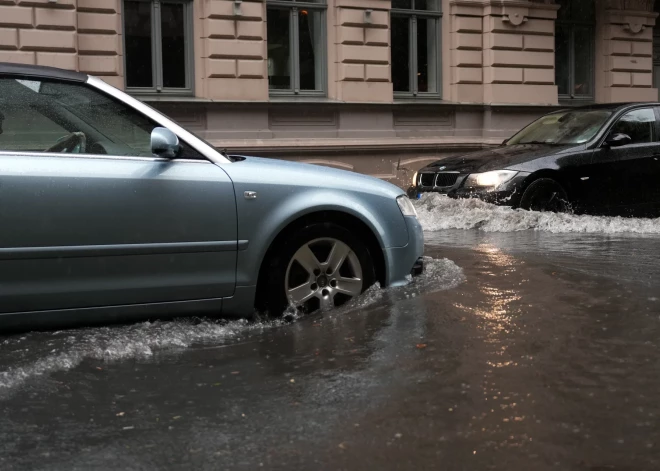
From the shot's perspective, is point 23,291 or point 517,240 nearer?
point 23,291

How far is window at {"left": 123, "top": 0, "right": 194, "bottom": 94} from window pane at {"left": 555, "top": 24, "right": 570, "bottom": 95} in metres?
8.46

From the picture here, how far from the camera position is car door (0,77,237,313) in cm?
498

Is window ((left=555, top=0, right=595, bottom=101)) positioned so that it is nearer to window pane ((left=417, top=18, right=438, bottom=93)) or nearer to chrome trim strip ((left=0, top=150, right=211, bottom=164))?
window pane ((left=417, top=18, right=438, bottom=93))

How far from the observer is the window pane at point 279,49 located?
17797 mm

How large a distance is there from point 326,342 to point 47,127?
1865 millimetres

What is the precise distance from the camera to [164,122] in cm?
552

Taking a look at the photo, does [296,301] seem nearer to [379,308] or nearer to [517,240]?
[379,308]

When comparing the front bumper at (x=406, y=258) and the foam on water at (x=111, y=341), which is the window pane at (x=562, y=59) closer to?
the front bumper at (x=406, y=258)

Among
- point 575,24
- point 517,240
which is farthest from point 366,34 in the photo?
point 517,240

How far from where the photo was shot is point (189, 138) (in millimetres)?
5492

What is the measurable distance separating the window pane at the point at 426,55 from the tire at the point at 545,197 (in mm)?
8436

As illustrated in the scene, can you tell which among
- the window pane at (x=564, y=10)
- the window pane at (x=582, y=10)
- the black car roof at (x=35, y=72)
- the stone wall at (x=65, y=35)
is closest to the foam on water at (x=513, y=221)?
the black car roof at (x=35, y=72)

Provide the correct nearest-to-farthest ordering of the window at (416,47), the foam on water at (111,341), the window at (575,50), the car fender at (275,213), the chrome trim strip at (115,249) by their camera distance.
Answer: the foam on water at (111,341) < the chrome trim strip at (115,249) < the car fender at (275,213) < the window at (416,47) < the window at (575,50)

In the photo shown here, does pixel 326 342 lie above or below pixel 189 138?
below
